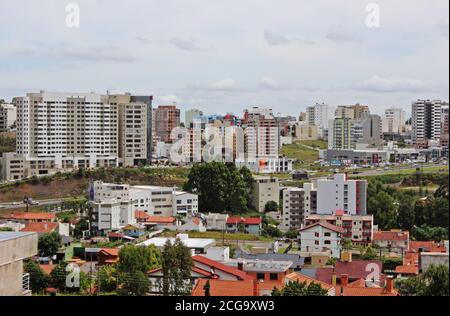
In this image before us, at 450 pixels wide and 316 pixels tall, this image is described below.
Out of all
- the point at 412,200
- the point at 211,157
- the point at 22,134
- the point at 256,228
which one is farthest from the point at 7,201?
the point at 412,200

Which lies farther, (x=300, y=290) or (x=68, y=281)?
(x=68, y=281)

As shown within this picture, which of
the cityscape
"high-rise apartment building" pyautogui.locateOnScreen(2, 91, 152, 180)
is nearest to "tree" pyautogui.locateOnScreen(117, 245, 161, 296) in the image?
the cityscape

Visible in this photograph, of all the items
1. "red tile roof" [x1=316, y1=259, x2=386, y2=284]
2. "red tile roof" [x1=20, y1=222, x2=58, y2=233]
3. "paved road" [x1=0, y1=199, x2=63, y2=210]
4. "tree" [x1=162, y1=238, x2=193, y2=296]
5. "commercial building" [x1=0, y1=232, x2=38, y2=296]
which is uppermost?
"commercial building" [x1=0, y1=232, x2=38, y2=296]

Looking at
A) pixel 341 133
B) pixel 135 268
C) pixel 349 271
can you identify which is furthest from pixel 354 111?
pixel 135 268

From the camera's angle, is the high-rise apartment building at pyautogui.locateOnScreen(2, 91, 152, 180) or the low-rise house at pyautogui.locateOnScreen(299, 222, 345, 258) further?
the high-rise apartment building at pyautogui.locateOnScreen(2, 91, 152, 180)

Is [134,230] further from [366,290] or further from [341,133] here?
[341,133]

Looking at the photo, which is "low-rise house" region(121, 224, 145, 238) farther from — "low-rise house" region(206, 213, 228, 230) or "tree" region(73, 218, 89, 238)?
"low-rise house" region(206, 213, 228, 230)

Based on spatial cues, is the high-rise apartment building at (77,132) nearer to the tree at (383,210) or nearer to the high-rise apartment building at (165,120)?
the high-rise apartment building at (165,120)

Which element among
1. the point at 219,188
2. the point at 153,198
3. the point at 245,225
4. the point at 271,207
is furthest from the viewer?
the point at 271,207
